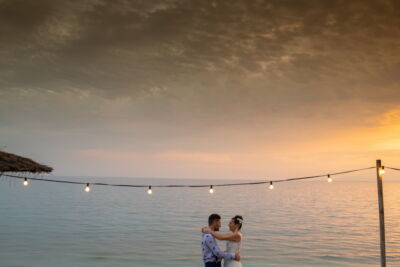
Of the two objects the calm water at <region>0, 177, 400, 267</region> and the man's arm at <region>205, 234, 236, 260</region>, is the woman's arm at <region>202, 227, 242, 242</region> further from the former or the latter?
the calm water at <region>0, 177, 400, 267</region>

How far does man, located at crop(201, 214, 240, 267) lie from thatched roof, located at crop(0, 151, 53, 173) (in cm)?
649

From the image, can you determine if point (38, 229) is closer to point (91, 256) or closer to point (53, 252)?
point (53, 252)

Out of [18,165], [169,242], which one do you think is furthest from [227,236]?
[169,242]

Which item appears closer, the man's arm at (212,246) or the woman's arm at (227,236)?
the woman's arm at (227,236)

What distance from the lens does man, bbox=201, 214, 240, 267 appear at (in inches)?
255

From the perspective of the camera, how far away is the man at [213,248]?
21.2 ft

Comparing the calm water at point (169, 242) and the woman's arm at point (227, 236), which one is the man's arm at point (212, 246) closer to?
the woman's arm at point (227, 236)

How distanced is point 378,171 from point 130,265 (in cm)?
1402

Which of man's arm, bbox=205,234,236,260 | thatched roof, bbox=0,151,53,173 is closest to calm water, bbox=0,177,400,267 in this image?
thatched roof, bbox=0,151,53,173

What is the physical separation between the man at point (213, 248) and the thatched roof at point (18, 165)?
6.49m

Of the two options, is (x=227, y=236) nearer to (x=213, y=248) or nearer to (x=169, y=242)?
(x=213, y=248)

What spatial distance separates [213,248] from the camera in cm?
652

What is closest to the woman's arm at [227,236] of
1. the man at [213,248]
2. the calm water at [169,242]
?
the man at [213,248]

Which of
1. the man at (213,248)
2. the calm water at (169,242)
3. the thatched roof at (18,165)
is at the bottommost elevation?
the calm water at (169,242)
